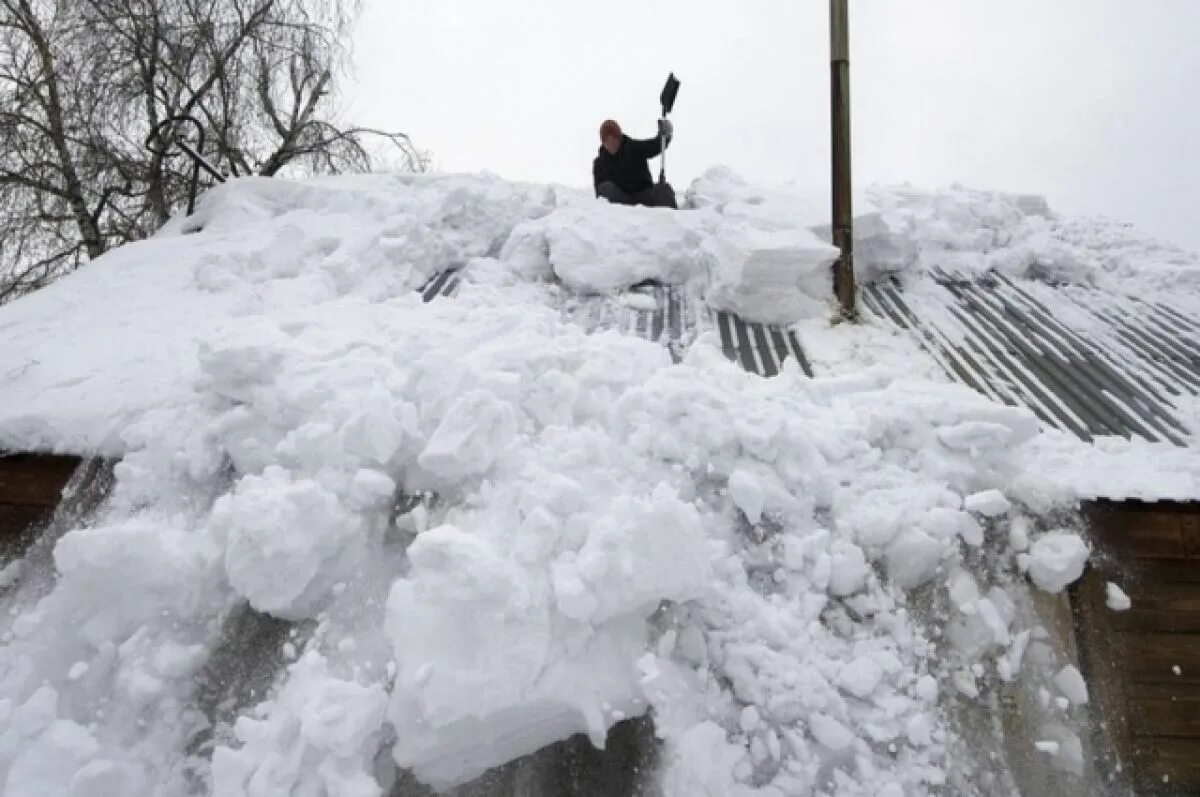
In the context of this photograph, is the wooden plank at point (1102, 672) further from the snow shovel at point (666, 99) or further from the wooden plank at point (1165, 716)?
the snow shovel at point (666, 99)

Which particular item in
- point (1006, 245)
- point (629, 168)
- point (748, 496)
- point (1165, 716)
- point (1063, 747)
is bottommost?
point (1165, 716)

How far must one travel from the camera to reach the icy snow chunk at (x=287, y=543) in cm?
204

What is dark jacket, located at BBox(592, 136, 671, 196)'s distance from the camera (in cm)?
604

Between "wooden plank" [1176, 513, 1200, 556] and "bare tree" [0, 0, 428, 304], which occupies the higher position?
"bare tree" [0, 0, 428, 304]

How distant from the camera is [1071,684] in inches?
85.1

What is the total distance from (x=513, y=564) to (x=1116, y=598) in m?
2.10

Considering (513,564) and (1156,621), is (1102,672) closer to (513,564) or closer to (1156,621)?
(1156,621)

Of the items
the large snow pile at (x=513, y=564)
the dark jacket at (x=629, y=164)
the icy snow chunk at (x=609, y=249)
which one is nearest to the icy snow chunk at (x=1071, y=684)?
the large snow pile at (x=513, y=564)

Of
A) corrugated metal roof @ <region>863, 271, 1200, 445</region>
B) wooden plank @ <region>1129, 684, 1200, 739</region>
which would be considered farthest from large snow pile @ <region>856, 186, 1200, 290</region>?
wooden plank @ <region>1129, 684, 1200, 739</region>

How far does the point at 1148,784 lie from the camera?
7.22ft

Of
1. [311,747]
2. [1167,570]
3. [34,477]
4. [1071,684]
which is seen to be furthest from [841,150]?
[34,477]

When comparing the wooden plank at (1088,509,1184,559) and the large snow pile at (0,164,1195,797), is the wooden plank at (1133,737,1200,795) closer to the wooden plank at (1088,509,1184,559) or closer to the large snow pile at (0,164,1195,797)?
the large snow pile at (0,164,1195,797)

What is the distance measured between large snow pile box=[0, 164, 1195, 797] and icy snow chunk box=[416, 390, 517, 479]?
0.04 ft

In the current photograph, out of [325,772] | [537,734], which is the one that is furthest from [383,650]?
[537,734]
